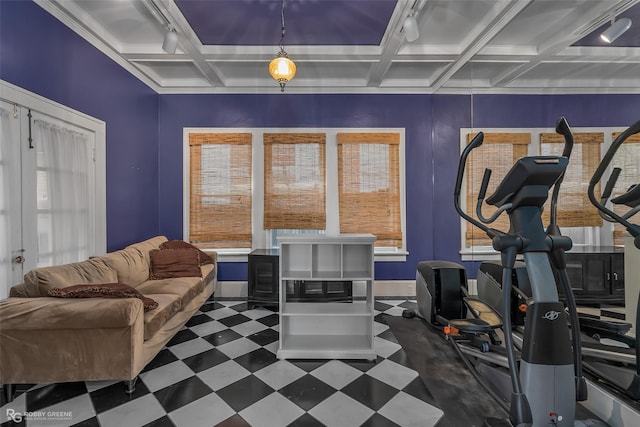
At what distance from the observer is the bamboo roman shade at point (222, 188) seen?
4.24 metres

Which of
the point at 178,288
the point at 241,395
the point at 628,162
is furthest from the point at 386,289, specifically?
the point at 628,162

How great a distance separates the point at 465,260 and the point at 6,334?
481cm

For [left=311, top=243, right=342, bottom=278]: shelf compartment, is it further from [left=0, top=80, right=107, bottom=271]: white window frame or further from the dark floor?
[left=0, top=80, right=107, bottom=271]: white window frame

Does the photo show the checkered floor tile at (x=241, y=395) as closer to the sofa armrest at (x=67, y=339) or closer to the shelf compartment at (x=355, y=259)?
the sofa armrest at (x=67, y=339)

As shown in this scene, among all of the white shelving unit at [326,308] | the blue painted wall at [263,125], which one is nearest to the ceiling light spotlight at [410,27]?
the blue painted wall at [263,125]

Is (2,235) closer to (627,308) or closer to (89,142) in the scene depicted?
(89,142)

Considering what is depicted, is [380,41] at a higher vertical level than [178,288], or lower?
higher

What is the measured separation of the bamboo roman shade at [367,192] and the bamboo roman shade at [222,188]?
1443 mm

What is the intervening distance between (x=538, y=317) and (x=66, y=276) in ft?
10.4

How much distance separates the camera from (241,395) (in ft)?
6.77

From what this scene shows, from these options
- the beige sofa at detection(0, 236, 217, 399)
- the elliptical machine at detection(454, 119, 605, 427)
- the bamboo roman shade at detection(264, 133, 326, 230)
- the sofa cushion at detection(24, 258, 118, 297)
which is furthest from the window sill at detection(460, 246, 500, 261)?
the sofa cushion at detection(24, 258, 118, 297)

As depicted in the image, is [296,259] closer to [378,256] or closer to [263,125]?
[378,256]

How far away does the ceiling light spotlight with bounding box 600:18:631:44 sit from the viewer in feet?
6.45

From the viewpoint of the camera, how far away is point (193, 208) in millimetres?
4258
